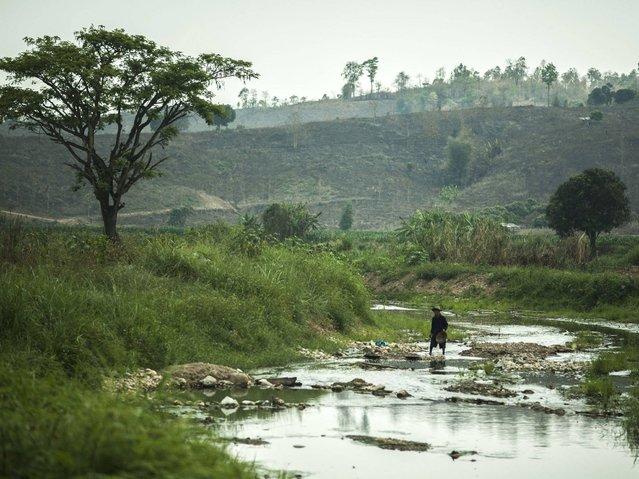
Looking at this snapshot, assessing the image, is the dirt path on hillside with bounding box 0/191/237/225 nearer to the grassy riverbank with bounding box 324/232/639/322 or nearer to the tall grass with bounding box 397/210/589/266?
the tall grass with bounding box 397/210/589/266

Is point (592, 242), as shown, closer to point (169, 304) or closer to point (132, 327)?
point (169, 304)

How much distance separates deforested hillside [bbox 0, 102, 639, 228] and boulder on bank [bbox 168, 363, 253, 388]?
9702cm

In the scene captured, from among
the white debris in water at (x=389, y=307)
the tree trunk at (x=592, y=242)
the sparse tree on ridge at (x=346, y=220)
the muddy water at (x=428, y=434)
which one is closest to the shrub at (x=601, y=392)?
the muddy water at (x=428, y=434)

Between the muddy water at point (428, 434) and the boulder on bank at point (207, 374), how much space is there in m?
0.77

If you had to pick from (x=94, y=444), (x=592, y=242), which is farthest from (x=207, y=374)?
(x=592, y=242)

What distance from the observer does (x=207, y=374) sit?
2105 cm

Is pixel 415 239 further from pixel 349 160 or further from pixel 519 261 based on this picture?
pixel 349 160

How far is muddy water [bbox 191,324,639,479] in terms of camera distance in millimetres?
14289

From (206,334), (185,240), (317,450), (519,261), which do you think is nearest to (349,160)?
(519,261)

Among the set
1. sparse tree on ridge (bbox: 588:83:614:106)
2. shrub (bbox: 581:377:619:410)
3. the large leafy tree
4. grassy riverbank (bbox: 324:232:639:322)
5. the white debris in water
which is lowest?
the white debris in water

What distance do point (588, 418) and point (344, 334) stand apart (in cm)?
1456

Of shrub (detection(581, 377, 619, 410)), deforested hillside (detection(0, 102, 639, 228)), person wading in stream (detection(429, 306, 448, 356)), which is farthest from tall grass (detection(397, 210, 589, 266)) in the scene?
deforested hillside (detection(0, 102, 639, 228))

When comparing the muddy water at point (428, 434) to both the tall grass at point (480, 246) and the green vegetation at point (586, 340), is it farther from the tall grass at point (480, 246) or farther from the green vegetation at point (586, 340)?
the tall grass at point (480, 246)

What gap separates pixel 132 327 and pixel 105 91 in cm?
2577
